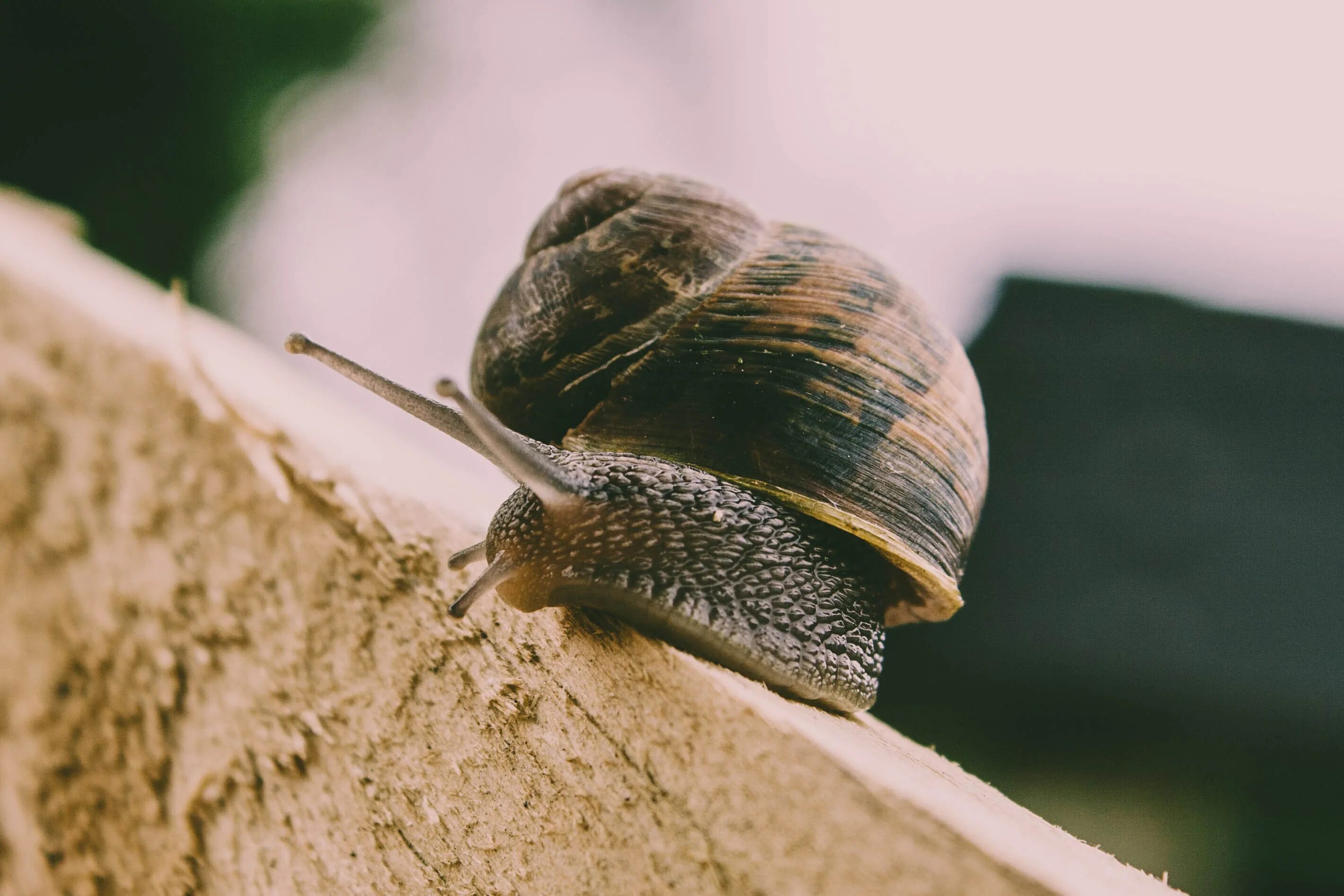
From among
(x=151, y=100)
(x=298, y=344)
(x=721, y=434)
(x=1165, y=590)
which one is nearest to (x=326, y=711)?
(x=298, y=344)

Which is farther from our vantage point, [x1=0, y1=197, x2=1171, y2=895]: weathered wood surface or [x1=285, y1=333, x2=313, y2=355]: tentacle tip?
[x1=285, y1=333, x2=313, y2=355]: tentacle tip

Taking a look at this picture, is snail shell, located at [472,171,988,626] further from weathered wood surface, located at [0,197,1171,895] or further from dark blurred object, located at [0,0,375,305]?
dark blurred object, located at [0,0,375,305]

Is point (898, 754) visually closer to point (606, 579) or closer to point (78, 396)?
point (606, 579)

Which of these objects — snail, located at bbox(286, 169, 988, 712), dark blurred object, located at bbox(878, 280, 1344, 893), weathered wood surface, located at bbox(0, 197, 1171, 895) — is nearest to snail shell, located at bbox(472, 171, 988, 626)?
snail, located at bbox(286, 169, 988, 712)

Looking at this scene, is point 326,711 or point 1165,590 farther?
point 1165,590

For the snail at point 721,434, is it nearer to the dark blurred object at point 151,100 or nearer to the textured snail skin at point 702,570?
the textured snail skin at point 702,570

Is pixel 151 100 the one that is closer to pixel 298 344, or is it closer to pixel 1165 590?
pixel 298 344

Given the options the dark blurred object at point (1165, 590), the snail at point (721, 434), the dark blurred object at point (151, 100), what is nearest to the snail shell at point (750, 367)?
the snail at point (721, 434)
